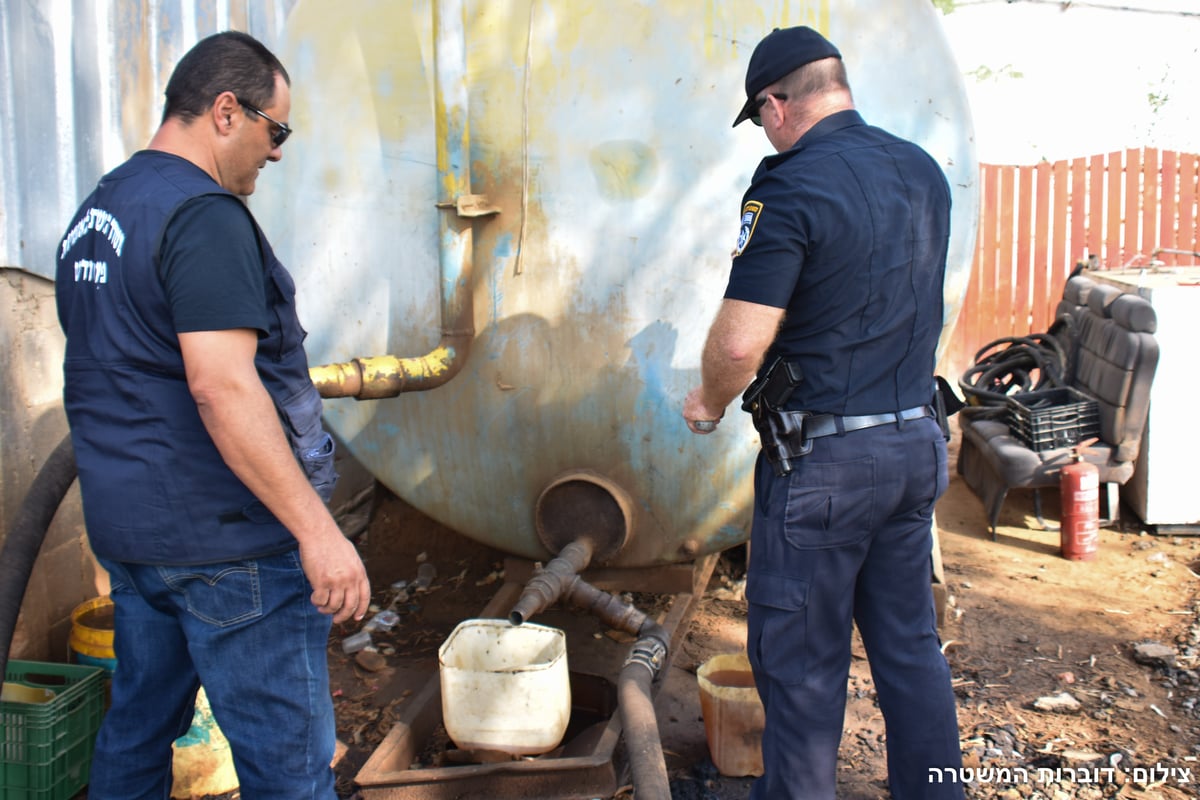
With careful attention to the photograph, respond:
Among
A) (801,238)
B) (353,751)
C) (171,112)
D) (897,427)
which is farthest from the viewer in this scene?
(353,751)

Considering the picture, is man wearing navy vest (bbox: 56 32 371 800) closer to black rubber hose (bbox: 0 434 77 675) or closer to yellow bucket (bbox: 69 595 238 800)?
black rubber hose (bbox: 0 434 77 675)

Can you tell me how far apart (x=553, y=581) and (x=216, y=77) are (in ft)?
4.92

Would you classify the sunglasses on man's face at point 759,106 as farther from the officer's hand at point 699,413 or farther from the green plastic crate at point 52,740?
the green plastic crate at point 52,740

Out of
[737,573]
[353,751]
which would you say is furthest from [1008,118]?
[353,751]

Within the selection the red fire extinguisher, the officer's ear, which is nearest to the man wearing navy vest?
the officer's ear

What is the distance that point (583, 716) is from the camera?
3.23 metres

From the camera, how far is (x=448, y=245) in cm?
276

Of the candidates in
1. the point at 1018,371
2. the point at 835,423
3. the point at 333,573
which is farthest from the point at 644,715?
the point at 1018,371

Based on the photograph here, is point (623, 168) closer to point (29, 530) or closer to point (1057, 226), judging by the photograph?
point (29, 530)

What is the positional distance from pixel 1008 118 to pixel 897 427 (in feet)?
37.3

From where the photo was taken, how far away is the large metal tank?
2.70 m

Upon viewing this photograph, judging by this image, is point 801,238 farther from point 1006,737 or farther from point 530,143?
point 1006,737

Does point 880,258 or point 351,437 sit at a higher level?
point 880,258

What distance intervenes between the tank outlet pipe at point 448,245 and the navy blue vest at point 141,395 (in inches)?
31.6
